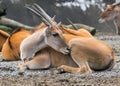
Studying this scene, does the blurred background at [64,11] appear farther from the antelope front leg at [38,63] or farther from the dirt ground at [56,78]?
the dirt ground at [56,78]

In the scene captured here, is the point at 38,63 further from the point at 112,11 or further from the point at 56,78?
the point at 112,11

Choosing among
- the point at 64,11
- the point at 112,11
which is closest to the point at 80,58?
the point at 112,11

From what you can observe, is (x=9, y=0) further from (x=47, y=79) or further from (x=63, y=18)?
(x=47, y=79)

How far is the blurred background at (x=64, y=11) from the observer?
17.8 metres

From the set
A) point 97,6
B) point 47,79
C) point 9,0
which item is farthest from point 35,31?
point 97,6

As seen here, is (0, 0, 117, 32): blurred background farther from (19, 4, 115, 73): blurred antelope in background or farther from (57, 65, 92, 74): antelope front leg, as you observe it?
(57, 65, 92, 74): antelope front leg

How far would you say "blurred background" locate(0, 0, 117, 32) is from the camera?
58.5 feet

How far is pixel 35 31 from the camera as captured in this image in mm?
7734

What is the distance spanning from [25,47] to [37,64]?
1.20 feet

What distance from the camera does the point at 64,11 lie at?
18922 millimetres

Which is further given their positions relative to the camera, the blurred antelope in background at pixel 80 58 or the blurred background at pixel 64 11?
the blurred background at pixel 64 11

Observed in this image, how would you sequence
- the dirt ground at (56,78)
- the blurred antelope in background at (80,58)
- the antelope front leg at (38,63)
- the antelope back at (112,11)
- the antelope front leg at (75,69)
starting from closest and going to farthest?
the dirt ground at (56,78) → the antelope front leg at (75,69) → the blurred antelope in background at (80,58) → the antelope front leg at (38,63) → the antelope back at (112,11)

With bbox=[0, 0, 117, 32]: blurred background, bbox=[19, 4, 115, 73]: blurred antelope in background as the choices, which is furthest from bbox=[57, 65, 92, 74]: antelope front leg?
bbox=[0, 0, 117, 32]: blurred background

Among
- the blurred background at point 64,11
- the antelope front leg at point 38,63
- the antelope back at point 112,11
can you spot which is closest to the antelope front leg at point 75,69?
the antelope front leg at point 38,63
